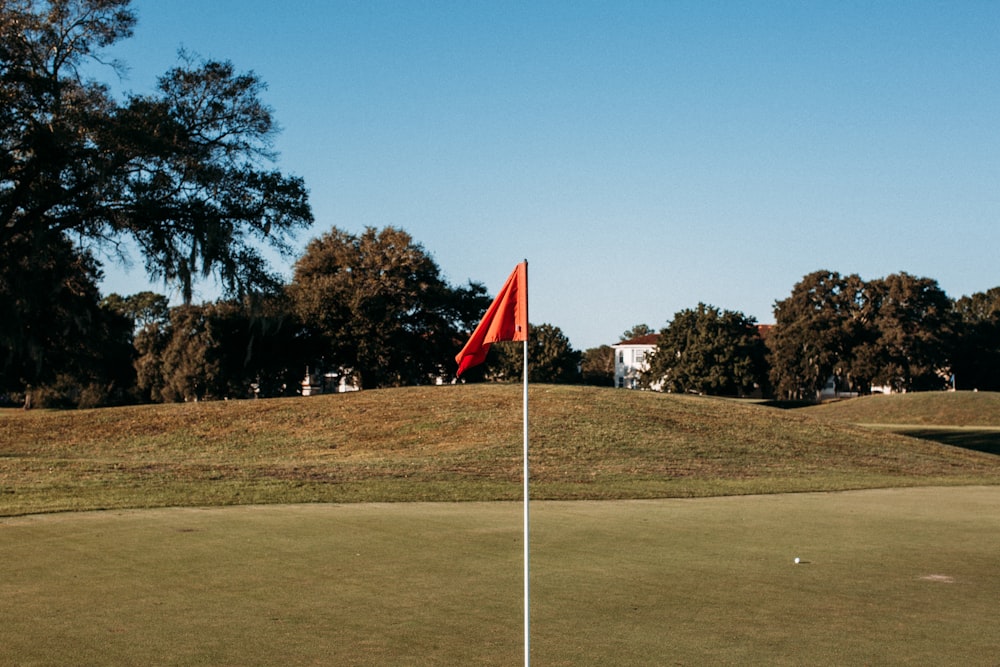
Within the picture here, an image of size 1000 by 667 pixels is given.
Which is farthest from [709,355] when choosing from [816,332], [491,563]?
[491,563]

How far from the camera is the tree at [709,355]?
97.2m

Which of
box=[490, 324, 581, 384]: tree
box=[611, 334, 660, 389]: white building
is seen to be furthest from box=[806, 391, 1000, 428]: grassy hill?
box=[611, 334, 660, 389]: white building

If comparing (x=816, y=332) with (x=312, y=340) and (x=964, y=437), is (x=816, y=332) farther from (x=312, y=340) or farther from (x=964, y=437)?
(x=312, y=340)

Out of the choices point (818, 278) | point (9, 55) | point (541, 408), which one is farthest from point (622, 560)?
point (818, 278)

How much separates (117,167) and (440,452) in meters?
12.3

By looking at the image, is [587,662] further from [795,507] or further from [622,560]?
[795,507]

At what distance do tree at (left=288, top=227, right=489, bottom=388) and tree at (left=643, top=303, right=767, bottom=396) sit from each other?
41243mm

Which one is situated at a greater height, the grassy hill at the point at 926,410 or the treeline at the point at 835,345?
the treeline at the point at 835,345

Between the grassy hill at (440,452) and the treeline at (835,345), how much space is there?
5600 cm

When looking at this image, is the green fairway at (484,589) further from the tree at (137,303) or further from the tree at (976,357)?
the tree at (976,357)

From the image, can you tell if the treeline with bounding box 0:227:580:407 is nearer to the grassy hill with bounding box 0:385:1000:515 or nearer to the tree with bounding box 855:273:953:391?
the grassy hill with bounding box 0:385:1000:515

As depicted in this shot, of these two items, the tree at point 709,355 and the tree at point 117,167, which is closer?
the tree at point 117,167

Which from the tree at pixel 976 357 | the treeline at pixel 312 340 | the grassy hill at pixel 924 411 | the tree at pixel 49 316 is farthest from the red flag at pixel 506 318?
the tree at pixel 976 357

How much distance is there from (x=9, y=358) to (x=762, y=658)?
3014 cm
